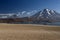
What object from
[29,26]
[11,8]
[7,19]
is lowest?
[29,26]

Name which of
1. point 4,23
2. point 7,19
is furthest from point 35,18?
point 4,23

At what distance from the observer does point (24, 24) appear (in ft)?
26.4

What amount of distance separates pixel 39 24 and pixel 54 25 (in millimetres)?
908

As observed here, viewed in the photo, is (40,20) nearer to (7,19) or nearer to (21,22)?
(21,22)

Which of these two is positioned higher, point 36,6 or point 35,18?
point 36,6

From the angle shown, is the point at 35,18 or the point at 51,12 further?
the point at 35,18

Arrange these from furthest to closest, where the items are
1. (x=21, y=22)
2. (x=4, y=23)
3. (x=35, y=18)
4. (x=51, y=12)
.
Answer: (x=4, y=23)
(x=21, y=22)
(x=35, y=18)
(x=51, y=12)

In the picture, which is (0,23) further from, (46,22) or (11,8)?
(46,22)

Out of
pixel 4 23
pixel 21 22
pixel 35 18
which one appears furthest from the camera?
pixel 4 23

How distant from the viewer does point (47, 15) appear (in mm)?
7047

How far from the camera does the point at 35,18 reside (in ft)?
24.2

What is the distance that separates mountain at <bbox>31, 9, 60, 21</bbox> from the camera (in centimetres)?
689

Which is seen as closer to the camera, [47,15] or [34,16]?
[47,15]

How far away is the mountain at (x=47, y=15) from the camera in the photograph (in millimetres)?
6887
